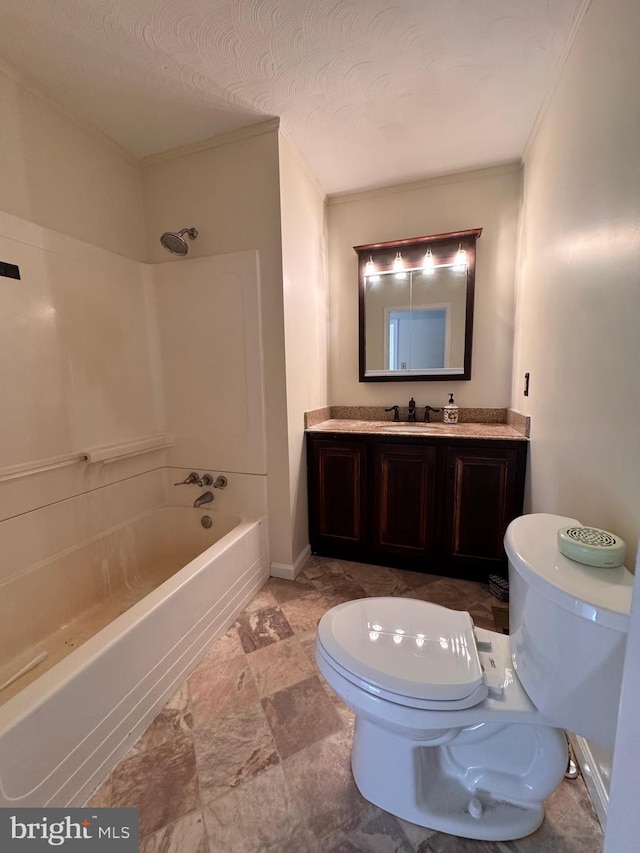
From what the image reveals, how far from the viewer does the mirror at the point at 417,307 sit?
226cm

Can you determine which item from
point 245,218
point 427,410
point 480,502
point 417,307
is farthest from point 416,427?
point 245,218

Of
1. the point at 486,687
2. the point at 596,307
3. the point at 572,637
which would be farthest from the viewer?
the point at 596,307

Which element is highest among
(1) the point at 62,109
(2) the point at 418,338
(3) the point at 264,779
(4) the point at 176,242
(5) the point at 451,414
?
(1) the point at 62,109

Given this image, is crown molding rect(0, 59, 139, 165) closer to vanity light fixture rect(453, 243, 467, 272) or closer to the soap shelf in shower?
the soap shelf in shower

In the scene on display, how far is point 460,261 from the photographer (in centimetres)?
225

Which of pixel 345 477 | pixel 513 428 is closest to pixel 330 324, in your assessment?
pixel 345 477

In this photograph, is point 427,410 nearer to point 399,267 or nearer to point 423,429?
point 423,429

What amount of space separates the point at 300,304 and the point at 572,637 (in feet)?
6.29

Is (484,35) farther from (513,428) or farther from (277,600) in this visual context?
(277,600)

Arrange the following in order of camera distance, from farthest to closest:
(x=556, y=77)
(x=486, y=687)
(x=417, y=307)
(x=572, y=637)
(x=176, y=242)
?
(x=417, y=307), (x=176, y=242), (x=556, y=77), (x=486, y=687), (x=572, y=637)

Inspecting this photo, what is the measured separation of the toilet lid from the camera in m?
0.81

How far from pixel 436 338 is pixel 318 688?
2116 millimetres

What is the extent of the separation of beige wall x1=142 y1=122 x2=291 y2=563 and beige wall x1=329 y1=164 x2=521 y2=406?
826 mm

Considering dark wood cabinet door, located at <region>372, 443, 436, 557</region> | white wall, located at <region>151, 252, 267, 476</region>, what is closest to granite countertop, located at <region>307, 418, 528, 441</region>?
dark wood cabinet door, located at <region>372, 443, 436, 557</region>
